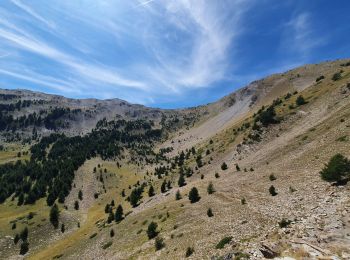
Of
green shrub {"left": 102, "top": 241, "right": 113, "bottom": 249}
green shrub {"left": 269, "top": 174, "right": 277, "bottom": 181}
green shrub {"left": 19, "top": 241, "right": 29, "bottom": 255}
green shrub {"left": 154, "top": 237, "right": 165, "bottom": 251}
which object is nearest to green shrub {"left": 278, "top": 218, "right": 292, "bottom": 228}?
green shrub {"left": 154, "top": 237, "right": 165, "bottom": 251}

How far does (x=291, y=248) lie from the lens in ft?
70.3

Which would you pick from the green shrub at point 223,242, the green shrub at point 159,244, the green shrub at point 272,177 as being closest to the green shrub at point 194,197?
the green shrub at point 272,177

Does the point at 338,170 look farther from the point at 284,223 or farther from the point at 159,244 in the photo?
the point at 159,244

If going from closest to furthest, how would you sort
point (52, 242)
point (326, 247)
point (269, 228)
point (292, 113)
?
point (326, 247)
point (269, 228)
point (52, 242)
point (292, 113)

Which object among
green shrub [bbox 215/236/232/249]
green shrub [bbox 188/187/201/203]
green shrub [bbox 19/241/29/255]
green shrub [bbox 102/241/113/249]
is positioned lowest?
green shrub [bbox 19/241/29/255]

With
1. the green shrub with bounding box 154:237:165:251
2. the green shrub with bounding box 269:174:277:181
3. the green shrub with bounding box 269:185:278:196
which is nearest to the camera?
the green shrub with bounding box 154:237:165:251

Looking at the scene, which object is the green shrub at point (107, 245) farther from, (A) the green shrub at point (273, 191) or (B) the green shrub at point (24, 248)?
(B) the green shrub at point (24, 248)

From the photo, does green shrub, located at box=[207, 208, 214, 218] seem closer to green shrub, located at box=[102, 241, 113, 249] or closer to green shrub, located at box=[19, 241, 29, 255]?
green shrub, located at box=[102, 241, 113, 249]

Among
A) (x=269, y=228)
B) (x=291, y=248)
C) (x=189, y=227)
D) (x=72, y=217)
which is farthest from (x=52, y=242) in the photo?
(x=291, y=248)

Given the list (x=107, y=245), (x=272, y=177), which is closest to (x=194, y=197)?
(x=272, y=177)

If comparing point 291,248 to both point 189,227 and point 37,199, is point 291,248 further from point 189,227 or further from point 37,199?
point 37,199

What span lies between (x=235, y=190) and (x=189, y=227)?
11.9 metres

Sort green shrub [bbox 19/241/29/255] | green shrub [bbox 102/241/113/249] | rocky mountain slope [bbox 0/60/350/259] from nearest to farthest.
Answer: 1. rocky mountain slope [bbox 0/60/350/259]
2. green shrub [bbox 102/241/113/249]
3. green shrub [bbox 19/241/29/255]

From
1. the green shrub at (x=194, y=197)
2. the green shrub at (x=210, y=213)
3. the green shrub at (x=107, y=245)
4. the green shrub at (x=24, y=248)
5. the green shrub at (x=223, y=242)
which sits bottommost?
the green shrub at (x=24, y=248)
